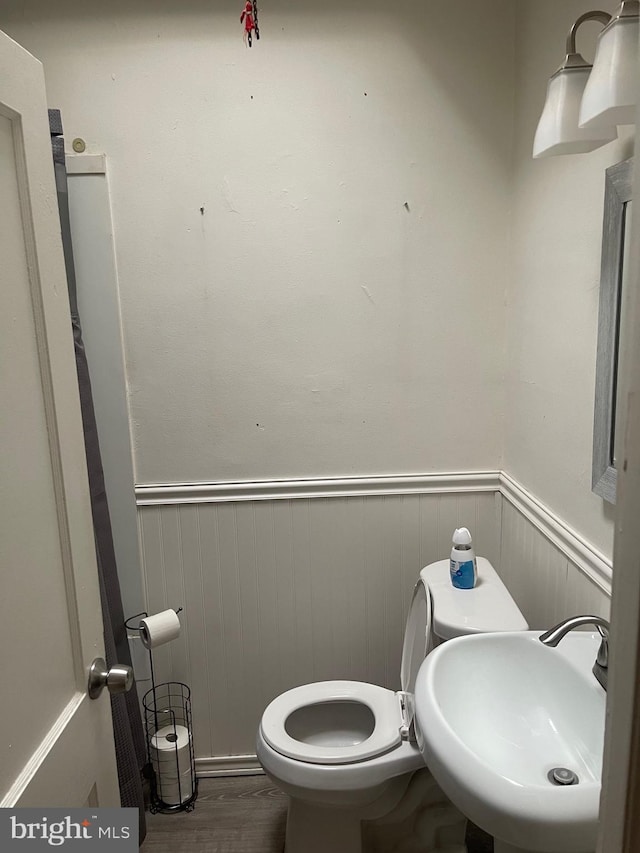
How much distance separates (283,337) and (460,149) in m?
0.73

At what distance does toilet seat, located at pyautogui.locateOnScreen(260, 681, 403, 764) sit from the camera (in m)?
1.48

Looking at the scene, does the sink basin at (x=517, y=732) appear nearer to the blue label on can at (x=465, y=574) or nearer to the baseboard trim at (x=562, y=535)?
the baseboard trim at (x=562, y=535)

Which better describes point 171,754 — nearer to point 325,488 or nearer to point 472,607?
point 325,488

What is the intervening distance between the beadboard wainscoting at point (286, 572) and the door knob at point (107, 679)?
3.11 ft

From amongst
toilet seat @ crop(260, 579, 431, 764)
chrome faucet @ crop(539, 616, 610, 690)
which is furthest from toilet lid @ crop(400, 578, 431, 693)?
chrome faucet @ crop(539, 616, 610, 690)

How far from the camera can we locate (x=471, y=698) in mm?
1201

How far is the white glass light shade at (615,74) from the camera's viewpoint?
928 mm

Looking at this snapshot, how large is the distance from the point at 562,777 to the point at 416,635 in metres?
0.71

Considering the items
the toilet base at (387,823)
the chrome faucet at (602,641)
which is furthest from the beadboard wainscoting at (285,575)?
the chrome faucet at (602,641)

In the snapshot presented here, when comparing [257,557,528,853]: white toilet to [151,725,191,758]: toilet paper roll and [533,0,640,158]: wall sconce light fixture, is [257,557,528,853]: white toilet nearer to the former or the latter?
[151,725,191,758]: toilet paper roll

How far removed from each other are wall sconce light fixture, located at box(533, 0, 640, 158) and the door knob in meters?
1.10

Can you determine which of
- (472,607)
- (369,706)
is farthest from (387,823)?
(472,607)

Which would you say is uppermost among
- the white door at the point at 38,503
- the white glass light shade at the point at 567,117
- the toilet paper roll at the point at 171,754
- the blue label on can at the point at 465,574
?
the white glass light shade at the point at 567,117

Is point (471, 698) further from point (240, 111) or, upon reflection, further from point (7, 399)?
→ point (240, 111)
